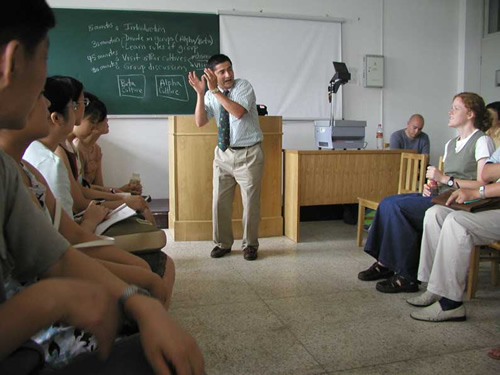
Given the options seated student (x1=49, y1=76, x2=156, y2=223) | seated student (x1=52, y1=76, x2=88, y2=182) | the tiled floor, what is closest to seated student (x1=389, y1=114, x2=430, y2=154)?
the tiled floor

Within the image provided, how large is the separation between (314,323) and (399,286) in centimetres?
71

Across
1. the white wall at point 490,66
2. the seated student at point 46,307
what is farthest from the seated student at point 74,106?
the white wall at point 490,66

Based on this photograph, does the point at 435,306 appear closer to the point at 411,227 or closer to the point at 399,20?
the point at 411,227

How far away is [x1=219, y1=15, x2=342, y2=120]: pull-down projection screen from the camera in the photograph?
4781mm

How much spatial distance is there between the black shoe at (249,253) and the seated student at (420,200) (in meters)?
0.92

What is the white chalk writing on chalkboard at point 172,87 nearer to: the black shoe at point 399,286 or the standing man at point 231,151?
the standing man at point 231,151

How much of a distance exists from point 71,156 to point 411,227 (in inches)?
73.6

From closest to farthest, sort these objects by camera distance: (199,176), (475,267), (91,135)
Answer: (475,267), (91,135), (199,176)

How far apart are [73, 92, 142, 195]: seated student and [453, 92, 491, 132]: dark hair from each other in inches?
81.7

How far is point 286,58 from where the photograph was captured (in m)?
4.92

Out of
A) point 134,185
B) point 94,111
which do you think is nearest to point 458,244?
point 134,185

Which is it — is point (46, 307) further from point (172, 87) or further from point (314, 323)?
point (172, 87)

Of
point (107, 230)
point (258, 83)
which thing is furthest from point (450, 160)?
point (258, 83)

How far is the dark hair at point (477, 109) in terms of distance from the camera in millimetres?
2377
